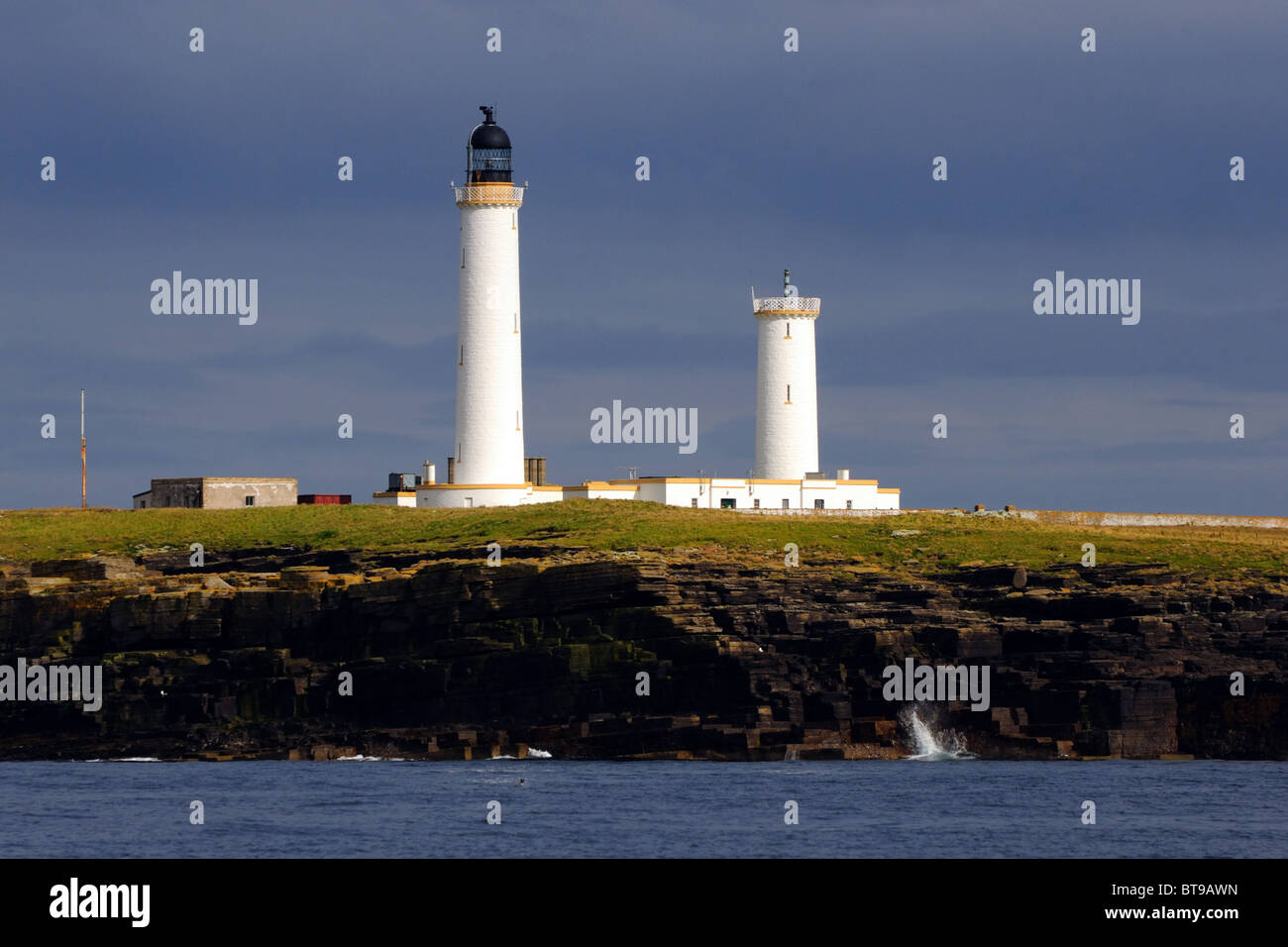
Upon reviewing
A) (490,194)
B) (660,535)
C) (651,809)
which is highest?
(490,194)

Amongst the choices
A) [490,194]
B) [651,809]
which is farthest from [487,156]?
[651,809]

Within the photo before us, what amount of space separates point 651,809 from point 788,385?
44.4 m

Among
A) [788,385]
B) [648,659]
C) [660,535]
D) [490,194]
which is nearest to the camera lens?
[648,659]

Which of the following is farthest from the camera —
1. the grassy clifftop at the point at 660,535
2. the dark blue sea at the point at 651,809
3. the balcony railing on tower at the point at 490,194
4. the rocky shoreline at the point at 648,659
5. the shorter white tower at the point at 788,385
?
the shorter white tower at the point at 788,385

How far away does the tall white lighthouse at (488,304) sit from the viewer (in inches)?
3593

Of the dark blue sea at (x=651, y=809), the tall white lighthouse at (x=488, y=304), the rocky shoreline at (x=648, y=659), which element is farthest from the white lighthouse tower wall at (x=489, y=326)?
the dark blue sea at (x=651, y=809)

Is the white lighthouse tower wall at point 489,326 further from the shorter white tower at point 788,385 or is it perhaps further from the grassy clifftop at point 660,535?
the shorter white tower at point 788,385

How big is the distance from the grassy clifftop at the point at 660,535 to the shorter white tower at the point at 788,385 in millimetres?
7203

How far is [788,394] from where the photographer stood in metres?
99.8

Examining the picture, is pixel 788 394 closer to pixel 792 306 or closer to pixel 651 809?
pixel 792 306

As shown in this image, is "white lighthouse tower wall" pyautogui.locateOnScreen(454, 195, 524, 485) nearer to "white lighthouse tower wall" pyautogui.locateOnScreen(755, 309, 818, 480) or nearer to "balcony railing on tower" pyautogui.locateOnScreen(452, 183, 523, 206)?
"balcony railing on tower" pyautogui.locateOnScreen(452, 183, 523, 206)

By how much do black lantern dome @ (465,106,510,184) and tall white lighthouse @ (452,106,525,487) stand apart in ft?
0.15

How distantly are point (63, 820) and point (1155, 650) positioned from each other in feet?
134

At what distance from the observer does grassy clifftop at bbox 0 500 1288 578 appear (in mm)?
82812
